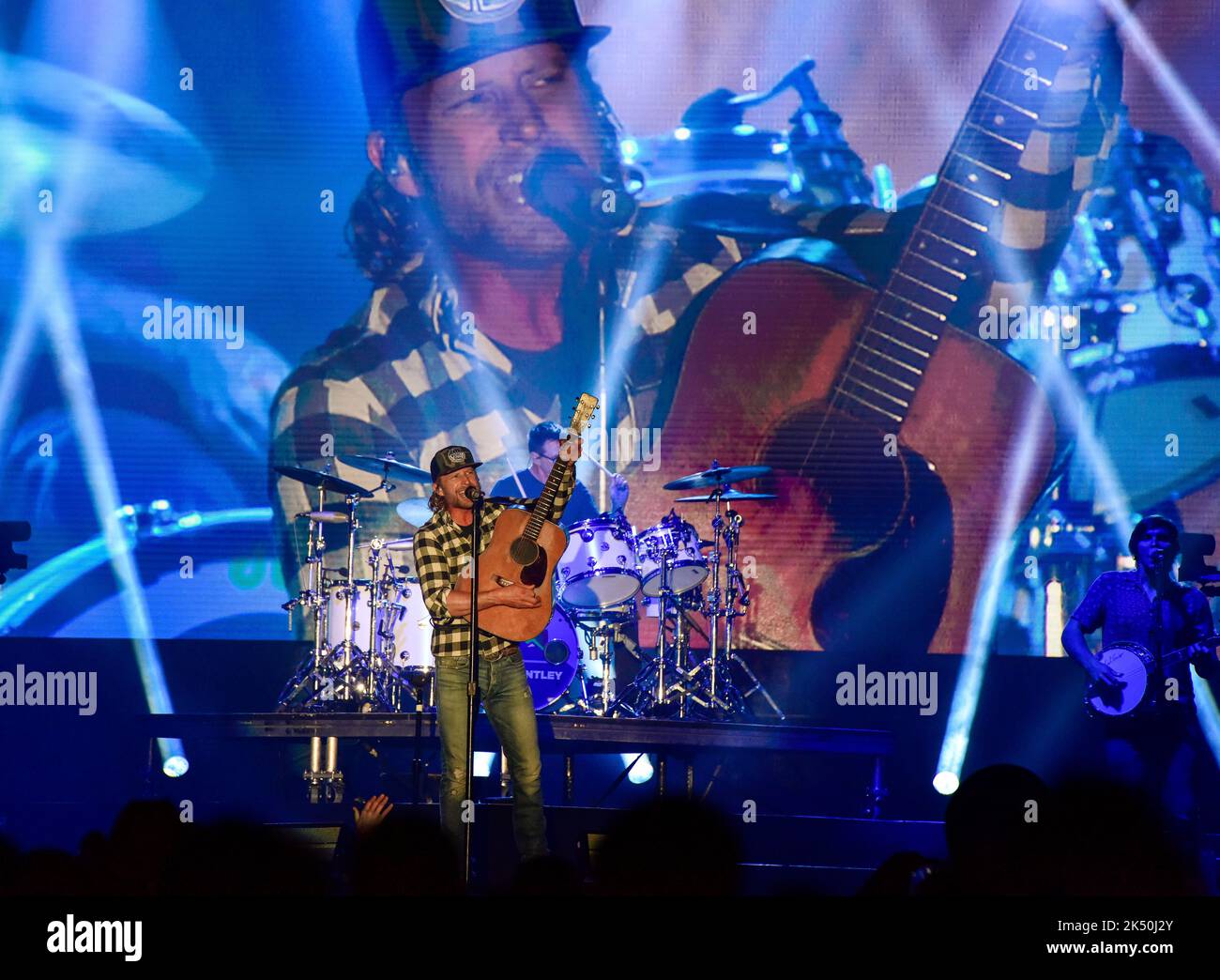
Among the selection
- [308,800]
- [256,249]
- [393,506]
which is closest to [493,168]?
[256,249]

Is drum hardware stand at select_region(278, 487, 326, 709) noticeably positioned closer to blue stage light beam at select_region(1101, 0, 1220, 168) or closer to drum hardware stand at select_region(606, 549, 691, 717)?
drum hardware stand at select_region(606, 549, 691, 717)

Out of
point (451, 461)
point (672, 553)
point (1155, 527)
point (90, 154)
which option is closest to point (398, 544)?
point (672, 553)

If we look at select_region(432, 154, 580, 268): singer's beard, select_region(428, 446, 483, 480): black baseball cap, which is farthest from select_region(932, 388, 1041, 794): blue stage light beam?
select_region(428, 446, 483, 480): black baseball cap

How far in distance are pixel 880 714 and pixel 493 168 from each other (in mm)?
3761

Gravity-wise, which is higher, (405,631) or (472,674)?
(405,631)

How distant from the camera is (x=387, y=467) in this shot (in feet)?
23.0

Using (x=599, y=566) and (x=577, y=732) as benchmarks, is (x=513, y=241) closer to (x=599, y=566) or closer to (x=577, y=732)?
(x=599, y=566)

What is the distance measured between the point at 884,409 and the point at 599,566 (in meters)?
1.95

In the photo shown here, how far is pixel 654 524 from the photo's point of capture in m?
7.85

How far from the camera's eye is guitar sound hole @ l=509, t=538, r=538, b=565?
503cm

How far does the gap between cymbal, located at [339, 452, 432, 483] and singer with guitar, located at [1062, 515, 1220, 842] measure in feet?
10.6

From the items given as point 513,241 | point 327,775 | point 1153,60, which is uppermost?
point 1153,60
